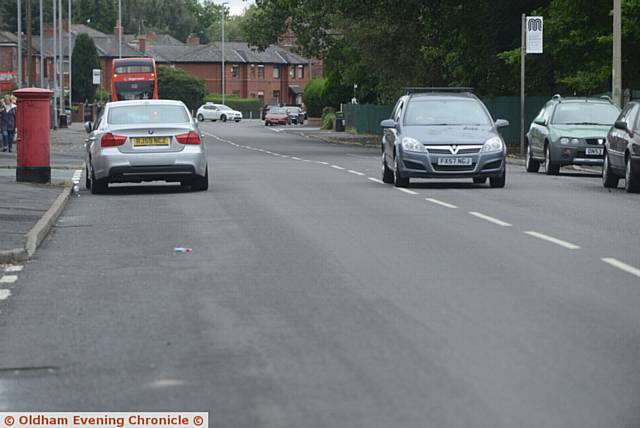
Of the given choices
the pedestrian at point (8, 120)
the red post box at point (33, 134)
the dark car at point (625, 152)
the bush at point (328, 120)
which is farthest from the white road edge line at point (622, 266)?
the bush at point (328, 120)

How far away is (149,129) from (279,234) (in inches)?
319

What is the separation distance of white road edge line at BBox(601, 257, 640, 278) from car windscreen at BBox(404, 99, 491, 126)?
39.6ft

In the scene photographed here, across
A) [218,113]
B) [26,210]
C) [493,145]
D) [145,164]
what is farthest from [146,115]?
[218,113]

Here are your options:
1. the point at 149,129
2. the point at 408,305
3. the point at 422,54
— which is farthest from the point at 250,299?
the point at 422,54

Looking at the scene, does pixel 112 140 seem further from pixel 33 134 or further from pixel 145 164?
pixel 33 134

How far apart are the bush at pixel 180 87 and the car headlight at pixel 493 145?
117m

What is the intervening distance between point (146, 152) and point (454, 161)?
482cm

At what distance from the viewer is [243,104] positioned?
506ft

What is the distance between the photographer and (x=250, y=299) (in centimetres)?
1048

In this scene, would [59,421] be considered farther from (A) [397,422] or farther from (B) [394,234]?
(B) [394,234]

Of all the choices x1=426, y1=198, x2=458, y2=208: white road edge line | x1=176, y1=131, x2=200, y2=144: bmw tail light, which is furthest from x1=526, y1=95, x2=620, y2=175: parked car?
x1=426, y1=198, x2=458, y2=208: white road edge line

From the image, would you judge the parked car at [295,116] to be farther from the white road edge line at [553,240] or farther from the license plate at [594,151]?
the white road edge line at [553,240]

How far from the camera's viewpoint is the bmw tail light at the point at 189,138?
23203 millimetres

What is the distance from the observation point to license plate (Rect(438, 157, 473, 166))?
23.7 meters
